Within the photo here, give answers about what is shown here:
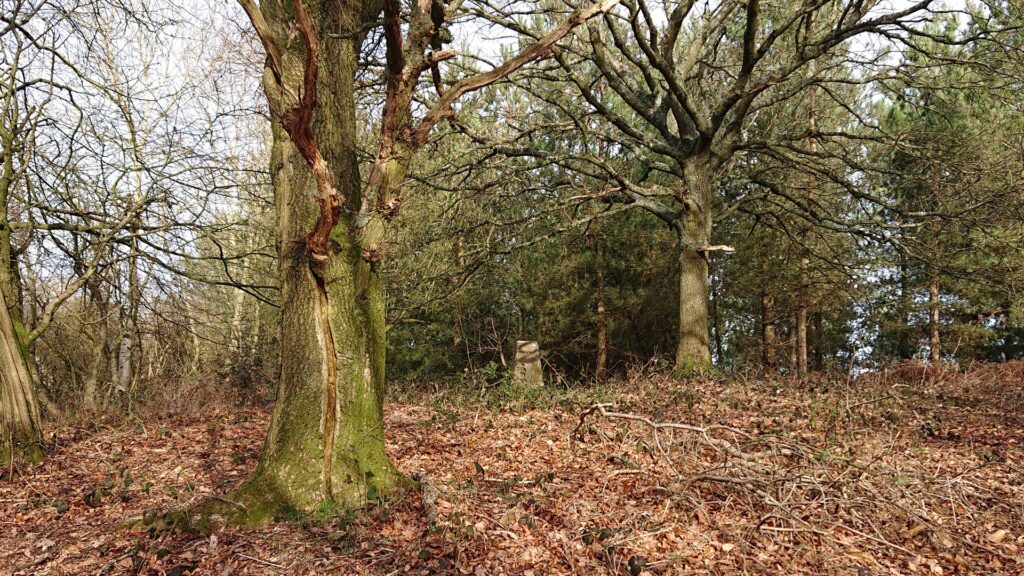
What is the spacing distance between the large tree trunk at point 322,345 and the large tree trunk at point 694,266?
674 centimetres

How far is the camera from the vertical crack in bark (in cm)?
428

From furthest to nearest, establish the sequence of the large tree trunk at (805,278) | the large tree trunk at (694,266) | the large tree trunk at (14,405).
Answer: the large tree trunk at (805,278) → the large tree trunk at (694,266) → the large tree trunk at (14,405)

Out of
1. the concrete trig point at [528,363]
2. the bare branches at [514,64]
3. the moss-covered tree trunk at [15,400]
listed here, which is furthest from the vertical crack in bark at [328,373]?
the concrete trig point at [528,363]

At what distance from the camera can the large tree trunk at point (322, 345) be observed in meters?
4.22

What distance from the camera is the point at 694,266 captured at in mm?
10109

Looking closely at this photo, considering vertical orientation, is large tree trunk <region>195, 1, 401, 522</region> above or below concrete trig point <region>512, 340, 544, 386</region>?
above

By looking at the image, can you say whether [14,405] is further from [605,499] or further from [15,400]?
[605,499]

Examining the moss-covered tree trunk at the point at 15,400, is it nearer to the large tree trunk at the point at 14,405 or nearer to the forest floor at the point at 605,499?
the large tree trunk at the point at 14,405

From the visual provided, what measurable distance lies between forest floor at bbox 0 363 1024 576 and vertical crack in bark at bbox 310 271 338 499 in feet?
1.65

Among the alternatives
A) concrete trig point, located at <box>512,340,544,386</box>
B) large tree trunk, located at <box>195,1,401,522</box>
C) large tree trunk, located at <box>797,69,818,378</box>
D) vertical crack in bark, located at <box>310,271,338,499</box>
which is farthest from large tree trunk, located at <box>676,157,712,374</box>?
vertical crack in bark, located at <box>310,271,338,499</box>

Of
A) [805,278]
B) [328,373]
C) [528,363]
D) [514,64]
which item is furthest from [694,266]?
[328,373]

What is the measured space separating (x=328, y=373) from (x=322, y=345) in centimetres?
21

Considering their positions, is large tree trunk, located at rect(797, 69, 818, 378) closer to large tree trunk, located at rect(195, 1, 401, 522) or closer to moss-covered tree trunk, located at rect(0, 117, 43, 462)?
large tree trunk, located at rect(195, 1, 401, 522)

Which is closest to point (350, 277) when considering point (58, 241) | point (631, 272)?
point (58, 241)
